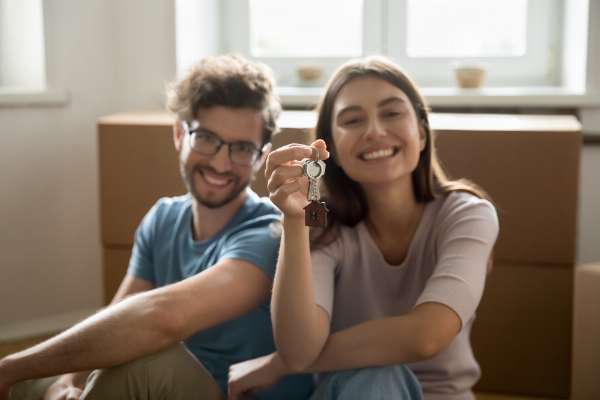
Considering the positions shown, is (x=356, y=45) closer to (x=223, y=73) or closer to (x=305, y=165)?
(x=223, y=73)

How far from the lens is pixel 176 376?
4.97 feet

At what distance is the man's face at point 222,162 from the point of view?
68.2 inches

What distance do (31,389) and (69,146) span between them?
1153mm

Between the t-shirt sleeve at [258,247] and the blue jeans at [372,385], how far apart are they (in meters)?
0.26

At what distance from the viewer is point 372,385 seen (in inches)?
55.0

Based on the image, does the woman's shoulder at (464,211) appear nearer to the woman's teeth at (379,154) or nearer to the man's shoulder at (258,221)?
the woman's teeth at (379,154)

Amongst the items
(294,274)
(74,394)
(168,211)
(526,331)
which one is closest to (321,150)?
(294,274)

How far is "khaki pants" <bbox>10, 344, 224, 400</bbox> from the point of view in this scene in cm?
150

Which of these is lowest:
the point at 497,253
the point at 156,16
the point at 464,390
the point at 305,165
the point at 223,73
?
the point at 464,390

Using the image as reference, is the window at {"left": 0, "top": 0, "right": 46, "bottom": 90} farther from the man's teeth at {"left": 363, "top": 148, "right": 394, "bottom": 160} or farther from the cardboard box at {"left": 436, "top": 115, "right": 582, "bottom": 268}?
the man's teeth at {"left": 363, "top": 148, "right": 394, "bottom": 160}

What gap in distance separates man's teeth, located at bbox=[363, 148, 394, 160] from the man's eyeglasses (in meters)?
0.27

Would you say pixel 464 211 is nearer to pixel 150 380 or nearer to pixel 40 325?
pixel 150 380

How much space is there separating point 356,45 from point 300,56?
0.20 meters

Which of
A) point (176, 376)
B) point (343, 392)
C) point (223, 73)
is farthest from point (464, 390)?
point (223, 73)
